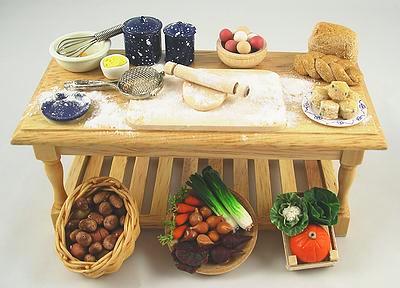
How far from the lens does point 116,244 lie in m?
2.22

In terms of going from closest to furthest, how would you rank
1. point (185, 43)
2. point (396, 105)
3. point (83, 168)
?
1. point (185, 43)
2. point (83, 168)
3. point (396, 105)

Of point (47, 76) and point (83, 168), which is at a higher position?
point (47, 76)

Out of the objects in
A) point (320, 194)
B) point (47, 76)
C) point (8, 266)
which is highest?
point (47, 76)

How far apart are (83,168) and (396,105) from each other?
5.24ft

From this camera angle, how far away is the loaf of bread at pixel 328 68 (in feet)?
8.18

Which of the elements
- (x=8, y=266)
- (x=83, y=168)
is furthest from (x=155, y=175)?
(x=8, y=266)

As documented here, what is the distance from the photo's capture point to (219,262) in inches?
90.8

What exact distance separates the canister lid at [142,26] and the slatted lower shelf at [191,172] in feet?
1.93

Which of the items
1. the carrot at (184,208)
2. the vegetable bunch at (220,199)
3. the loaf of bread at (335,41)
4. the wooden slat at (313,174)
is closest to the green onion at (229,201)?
the vegetable bunch at (220,199)

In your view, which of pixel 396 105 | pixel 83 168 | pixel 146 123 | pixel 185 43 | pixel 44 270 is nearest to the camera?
pixel 146 123

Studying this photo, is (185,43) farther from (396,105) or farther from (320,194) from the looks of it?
(396,105)

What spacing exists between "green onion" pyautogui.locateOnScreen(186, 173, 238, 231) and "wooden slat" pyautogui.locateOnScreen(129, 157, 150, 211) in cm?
28

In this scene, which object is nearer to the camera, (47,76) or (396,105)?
(47,76)

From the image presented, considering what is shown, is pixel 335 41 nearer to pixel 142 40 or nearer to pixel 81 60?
pixel 142 40
